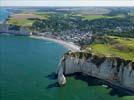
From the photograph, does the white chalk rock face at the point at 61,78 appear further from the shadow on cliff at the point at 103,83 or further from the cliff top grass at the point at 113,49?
the cliff top grass at the point at 113,49

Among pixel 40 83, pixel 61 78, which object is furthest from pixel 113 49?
pixel 40 83

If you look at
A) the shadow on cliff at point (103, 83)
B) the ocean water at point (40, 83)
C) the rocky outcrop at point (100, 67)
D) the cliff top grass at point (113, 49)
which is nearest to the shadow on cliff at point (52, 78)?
the ocean water at point (40, 83)

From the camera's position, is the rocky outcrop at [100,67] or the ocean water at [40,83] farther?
the rocky outcrop at [100,67]

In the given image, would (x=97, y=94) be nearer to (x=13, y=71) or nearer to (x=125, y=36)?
(x=13, y=71)

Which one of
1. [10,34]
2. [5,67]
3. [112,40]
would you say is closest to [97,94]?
[5,67]

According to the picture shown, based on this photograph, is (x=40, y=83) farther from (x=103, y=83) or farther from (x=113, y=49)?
(x=113, y=49)

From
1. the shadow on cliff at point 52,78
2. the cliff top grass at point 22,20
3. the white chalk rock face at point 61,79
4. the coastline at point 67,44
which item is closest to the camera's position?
the shadow on cliff at point 52,78
